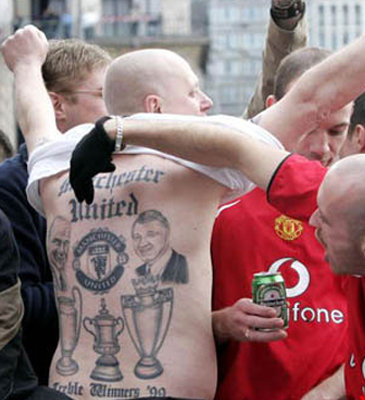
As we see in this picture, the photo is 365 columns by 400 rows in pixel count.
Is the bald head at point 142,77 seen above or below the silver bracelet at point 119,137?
above

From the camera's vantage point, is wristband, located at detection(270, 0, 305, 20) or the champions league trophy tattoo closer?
the champions league trophy tattoo

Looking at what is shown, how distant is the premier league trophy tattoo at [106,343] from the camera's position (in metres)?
3.80

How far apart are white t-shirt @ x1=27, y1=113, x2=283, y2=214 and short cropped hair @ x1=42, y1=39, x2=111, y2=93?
2.99 ft

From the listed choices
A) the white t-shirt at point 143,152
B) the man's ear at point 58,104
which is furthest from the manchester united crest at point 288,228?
the man's ear at point 58,104

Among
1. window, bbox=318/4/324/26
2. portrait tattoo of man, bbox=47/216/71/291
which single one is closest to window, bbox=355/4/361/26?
window, bbox=318/4/324/26

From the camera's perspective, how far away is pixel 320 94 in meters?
3.98

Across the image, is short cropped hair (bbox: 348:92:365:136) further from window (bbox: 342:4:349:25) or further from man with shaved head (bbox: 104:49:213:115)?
window (bbox: 342:4:349:25)

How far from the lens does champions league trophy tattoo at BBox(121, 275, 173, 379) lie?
3.76 meters

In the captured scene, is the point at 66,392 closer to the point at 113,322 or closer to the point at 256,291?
the point at 113,322

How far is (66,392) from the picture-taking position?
152 inches

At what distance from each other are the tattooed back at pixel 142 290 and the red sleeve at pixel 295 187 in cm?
26

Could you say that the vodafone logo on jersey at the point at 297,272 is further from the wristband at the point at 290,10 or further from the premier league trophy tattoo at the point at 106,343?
the wristband at the point at 290,10

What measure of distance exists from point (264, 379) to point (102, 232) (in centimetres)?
80

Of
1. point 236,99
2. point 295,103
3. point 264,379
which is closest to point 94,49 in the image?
point 295,103
